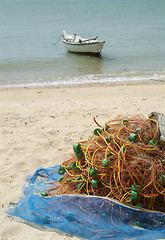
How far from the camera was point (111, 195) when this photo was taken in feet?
9.29

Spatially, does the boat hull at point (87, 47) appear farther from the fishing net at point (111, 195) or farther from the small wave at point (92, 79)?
the fishing net at point (111, 195)

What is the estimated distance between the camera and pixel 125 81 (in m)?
11.1

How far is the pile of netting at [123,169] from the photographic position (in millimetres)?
2734

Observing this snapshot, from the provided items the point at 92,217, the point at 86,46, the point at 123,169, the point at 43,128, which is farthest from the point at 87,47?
the point at 92,217

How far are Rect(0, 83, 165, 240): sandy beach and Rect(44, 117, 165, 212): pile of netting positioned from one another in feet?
1.92

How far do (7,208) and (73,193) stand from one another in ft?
2.89

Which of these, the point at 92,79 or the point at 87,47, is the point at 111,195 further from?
the point at 87,47

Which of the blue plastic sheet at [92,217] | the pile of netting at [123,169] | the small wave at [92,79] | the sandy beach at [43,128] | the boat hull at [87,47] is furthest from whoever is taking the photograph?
the boat hull at [87,47]

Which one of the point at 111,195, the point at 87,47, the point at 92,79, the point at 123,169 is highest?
the point at 87,47

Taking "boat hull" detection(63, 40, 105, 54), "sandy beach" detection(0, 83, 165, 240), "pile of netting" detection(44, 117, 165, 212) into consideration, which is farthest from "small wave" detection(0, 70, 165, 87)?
"pile of netting" detection(44, 117, 165, 212)

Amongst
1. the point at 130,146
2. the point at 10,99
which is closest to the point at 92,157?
the point at 130,146

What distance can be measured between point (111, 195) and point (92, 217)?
1.09 ft

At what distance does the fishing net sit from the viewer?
103 inches

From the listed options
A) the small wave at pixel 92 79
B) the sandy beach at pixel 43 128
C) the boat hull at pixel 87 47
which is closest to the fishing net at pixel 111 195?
the sandy beach at pixel 43 128
